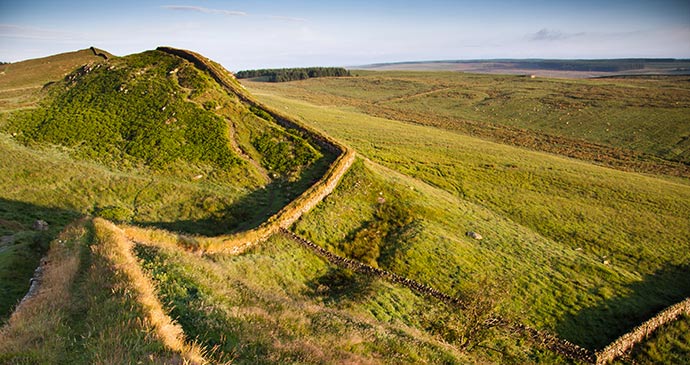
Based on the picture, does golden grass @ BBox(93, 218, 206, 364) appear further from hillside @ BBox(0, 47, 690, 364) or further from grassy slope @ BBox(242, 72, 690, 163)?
grassy slope @ BBox(242, 72, 690, 163)

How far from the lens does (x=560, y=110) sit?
385 ft

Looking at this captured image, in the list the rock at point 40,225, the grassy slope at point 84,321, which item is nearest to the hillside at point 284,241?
the grassy slope at point 84,321

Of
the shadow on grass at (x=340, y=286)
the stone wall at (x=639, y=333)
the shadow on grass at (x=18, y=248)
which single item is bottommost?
the stone wall at (x=639, y=333)

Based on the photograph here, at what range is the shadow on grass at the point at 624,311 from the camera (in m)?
26.2

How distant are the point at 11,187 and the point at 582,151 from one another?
91.9m

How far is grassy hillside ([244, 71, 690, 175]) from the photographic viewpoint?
8406 cm

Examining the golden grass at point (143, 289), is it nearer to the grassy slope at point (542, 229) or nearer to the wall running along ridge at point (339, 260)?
the wall running along ridge at point (339, 260)

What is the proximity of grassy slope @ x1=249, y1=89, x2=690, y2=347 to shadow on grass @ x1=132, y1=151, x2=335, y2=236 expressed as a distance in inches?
125

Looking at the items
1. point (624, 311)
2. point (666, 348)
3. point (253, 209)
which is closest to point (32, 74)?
point (253, 209)

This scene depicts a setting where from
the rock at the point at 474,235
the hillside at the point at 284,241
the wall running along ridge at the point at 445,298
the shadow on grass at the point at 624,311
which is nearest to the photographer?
the hillside at the point at 284,241

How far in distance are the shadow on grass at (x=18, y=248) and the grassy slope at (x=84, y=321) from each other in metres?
1.14

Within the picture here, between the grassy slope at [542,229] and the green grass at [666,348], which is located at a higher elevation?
the grassy slope at [542,229]

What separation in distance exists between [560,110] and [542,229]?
9167cm

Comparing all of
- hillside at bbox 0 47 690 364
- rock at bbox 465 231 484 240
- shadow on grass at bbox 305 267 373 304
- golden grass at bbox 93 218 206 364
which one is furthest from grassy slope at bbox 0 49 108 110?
rock at bbox 465 231 484 240
